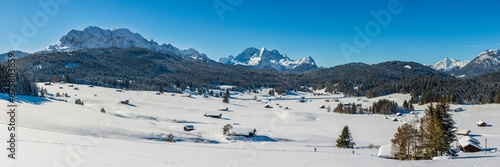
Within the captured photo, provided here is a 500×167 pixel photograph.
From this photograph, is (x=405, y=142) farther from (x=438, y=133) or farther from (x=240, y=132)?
(x=240, y=132)

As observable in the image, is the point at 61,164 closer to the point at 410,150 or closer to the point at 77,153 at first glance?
the point at 77,153

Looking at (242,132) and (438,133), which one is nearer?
(438,133)

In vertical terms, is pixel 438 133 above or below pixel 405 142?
above

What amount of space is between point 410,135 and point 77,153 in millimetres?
40298

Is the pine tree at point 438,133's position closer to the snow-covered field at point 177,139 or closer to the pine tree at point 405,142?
the pine tree at point 405,142

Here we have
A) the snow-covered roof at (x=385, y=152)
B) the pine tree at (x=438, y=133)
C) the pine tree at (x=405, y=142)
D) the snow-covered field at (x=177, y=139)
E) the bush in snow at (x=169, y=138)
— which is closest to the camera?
the snow-covered field at (x=177, y=139)

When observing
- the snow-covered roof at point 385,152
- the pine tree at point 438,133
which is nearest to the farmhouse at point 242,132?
the snow-covered roof at point 385,152

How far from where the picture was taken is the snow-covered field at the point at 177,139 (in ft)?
104

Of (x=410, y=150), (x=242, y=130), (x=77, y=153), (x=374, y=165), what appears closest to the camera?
(x=374, y=165)

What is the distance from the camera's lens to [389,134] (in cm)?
8469

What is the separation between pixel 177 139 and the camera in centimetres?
6525

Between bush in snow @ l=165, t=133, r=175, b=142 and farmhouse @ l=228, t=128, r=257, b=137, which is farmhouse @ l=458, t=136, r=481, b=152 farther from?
bush in snow @ l=165, t=133, r=175, b=142

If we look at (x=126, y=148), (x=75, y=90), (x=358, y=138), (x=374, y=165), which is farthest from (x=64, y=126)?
(x=75, y=90)

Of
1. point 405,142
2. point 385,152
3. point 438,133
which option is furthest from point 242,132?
point 438,133
